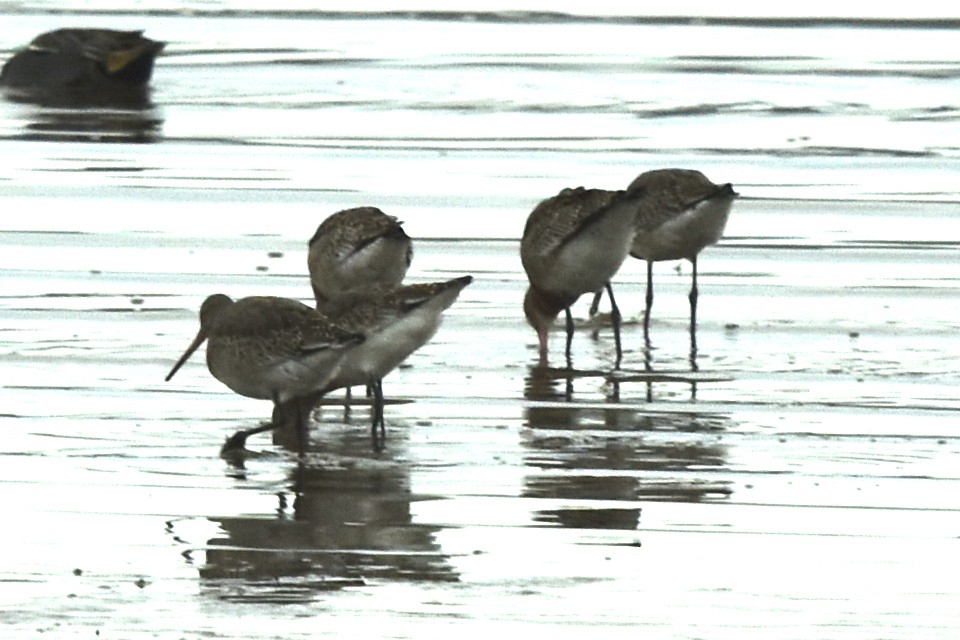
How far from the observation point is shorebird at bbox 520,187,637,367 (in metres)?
12.9

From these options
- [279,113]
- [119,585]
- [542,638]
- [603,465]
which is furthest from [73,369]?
[279,113]

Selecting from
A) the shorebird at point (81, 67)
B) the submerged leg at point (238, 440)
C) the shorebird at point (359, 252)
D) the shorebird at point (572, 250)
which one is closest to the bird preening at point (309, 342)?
the submerged leg at point (238, 440)

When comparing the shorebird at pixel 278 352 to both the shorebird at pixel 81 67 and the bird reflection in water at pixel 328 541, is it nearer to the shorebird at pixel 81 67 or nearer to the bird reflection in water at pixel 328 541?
the bird reflection in water at pixel 328 541

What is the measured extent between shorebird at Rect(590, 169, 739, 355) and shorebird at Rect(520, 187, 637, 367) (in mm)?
434

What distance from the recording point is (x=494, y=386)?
11.9 meters

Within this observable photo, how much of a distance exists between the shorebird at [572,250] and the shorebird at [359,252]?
86cm

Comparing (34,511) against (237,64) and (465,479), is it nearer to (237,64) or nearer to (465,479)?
(465,479)

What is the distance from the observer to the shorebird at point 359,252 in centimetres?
1248

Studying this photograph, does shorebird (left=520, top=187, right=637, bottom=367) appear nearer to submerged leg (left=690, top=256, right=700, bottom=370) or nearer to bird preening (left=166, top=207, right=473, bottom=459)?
submerged leg (left=690, top=256, right=700, bottom=370)

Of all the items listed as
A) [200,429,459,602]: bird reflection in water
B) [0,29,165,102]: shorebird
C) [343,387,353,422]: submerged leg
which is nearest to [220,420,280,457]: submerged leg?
[200,429,459,602]: bird reflection in water

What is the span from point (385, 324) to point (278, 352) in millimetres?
684

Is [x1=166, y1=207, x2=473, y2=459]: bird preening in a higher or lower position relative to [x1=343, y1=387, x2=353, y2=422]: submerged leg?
higher

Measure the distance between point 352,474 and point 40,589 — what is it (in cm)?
240

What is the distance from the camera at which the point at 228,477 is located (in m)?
9.88
